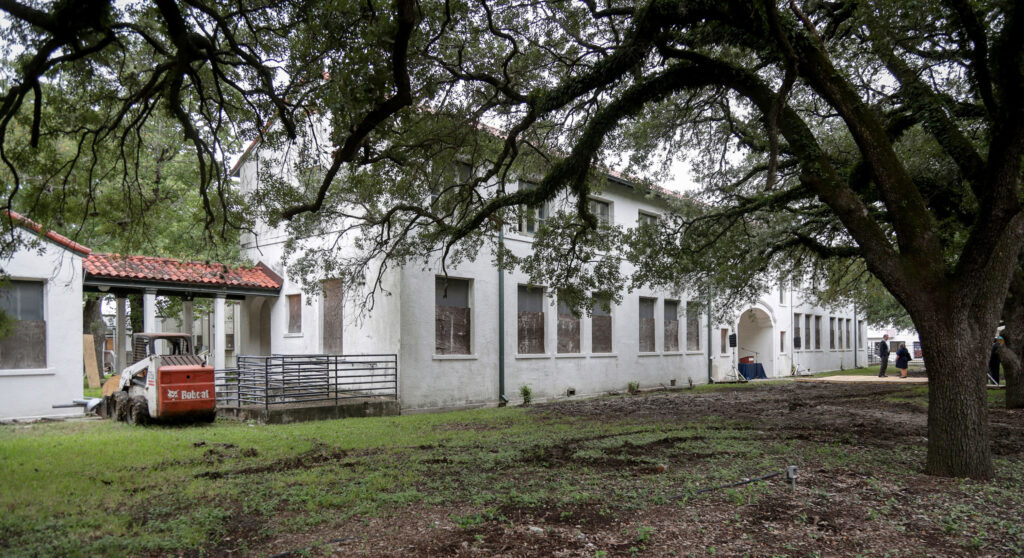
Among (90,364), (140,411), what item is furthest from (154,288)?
(90,364)

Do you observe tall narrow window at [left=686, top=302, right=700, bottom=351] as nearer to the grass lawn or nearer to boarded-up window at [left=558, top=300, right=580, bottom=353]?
boarded-up window at [left=558, top=300, right=580, bottom=353]

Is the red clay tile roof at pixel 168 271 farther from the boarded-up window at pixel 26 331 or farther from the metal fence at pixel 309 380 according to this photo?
the metal fence at pixel 309 380

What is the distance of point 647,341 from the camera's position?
2442cm

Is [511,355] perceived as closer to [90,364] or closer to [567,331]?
[567,331]

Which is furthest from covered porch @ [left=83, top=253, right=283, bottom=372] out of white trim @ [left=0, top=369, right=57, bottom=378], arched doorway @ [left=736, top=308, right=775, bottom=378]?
arched doorway @ [left=736, top=308, right=775, bottom=378]

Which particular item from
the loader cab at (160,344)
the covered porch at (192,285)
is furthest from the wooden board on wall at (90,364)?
the loader cab at (160,344)

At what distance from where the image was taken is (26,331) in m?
14.1

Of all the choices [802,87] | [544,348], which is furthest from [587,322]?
[802,87]

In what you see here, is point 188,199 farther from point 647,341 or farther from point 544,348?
point 647,341

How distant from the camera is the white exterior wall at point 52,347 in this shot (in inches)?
545

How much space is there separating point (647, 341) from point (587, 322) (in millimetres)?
4234

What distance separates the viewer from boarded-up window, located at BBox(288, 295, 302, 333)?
60.6 feet

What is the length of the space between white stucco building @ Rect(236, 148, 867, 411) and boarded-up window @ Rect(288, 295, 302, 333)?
38 mm

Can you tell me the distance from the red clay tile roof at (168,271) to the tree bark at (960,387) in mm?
12734
